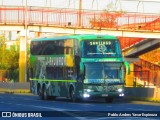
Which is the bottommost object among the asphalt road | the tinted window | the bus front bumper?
the bus front bumper

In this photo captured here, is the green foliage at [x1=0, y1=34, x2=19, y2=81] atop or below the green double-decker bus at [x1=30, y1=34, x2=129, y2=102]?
below

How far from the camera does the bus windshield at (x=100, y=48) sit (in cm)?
4156

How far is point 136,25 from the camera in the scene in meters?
70.4

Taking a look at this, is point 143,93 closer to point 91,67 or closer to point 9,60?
point 91,67

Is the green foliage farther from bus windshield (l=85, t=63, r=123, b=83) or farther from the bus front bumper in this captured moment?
bus windshield (l=85, t=63, r=123, b=83)

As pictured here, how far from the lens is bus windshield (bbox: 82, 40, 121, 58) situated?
41562 mm

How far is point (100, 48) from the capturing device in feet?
137

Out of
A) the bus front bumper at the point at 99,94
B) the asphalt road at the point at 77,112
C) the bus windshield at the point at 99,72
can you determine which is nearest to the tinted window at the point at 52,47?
the bus windshield at the point at 99,72

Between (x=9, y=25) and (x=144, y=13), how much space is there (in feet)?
40.4

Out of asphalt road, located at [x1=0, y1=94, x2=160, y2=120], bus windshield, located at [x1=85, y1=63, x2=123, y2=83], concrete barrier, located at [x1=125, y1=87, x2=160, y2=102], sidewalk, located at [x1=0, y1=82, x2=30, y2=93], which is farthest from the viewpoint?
sidewalk, located at [x1=0, y1=82, x2=30, y2=93]

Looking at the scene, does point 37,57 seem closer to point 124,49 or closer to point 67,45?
point 67,45

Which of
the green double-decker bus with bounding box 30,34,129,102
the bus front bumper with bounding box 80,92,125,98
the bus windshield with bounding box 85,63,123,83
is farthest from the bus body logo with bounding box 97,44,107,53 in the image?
the bus front bumper with bounding box 80,92,125,98

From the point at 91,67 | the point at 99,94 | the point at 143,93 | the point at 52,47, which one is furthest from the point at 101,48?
the point at 143,93

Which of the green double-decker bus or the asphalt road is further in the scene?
the green double-decker bus
